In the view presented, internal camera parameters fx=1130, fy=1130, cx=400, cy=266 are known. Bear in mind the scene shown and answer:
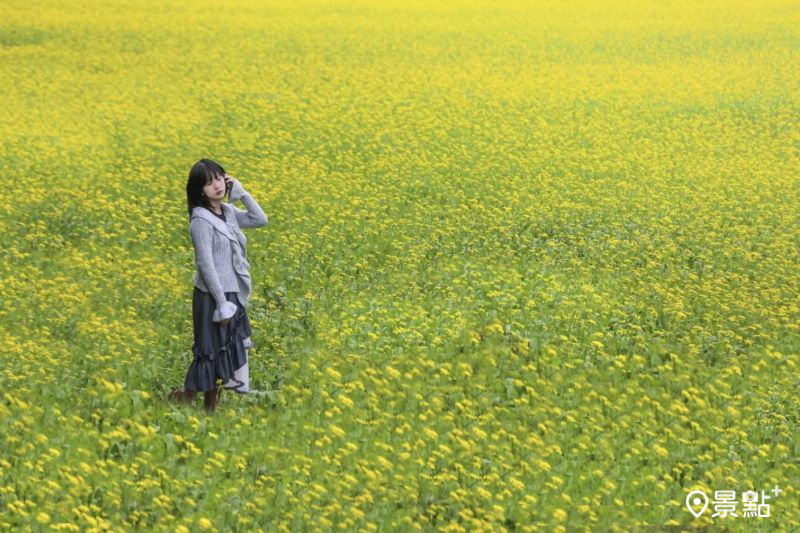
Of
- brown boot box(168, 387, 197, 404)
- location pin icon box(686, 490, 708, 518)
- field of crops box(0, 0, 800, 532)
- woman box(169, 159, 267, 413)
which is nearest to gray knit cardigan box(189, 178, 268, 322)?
woman box(169, 159, 267, 413)

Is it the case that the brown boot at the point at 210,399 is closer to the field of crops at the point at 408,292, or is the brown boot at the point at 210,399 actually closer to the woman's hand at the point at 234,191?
the field of crops at the point at 408,292

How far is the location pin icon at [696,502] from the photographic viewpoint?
8.51 meters

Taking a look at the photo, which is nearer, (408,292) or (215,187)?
A: (215,187)

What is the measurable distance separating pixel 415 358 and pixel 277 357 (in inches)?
53.7

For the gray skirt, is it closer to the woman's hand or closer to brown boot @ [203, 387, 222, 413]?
brown boot @ [203, 387, 222, 413]

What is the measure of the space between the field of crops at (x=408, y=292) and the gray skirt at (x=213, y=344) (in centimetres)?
37

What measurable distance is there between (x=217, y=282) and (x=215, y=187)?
0.76 m

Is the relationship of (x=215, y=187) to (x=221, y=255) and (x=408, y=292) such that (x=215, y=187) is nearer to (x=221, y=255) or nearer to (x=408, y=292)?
(x=221, y=255)

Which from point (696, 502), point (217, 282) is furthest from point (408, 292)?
point (696, 502)

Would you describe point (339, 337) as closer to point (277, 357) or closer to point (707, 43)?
point (277, 357)

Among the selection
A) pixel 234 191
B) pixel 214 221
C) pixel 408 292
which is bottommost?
pixel 408 292

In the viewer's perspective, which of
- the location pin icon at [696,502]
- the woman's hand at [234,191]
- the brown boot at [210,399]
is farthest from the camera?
the brown boot at [210,399]

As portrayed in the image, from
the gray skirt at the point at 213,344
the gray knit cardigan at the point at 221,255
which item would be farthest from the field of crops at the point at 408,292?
the gray knit cardigan at the point at 221,255

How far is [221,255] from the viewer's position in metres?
9.19
